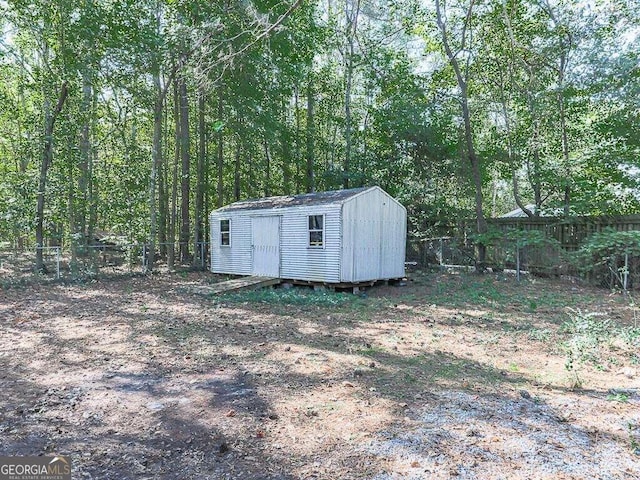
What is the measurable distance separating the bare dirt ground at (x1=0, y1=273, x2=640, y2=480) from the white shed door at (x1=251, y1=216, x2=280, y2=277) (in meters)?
4.83

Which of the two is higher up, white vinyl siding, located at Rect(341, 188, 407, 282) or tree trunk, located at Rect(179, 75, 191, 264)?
tree trunk, located at Rect(179, 75, 191, 264)

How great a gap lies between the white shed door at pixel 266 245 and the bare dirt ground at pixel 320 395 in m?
4.83

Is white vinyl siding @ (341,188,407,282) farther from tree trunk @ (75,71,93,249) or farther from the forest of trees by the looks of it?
tree trunk @ (75,71,93,249)

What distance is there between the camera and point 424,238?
55.4 ft

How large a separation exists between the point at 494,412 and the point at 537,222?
465 inches

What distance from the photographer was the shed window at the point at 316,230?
11.7 meters

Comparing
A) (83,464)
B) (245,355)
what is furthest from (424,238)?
(83,464)

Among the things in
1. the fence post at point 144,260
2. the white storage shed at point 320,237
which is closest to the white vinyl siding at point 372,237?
the white storage shed at point 320,237

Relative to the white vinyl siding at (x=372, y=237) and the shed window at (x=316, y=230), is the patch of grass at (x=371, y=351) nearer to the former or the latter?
the white vinyl siding at (x=372, y=237)

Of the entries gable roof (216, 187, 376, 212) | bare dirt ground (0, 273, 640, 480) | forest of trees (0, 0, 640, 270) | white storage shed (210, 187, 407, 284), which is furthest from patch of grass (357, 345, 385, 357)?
forest of trees (0, 0, 640, 270)

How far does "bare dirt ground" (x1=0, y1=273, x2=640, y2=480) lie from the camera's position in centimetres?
281

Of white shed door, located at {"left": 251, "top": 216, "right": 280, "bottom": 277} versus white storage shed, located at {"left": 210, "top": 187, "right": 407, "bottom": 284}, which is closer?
white storage shed, located at {"left": 210, "top": 187, "right": 407, "bottom": 284}
